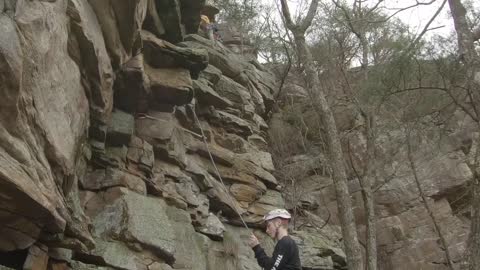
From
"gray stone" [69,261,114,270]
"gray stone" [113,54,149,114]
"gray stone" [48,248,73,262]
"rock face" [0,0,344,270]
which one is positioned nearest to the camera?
"rock face" [0,0,344,270]

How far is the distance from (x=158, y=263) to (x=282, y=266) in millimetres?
2566

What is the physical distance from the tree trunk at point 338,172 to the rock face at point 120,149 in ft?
6.84

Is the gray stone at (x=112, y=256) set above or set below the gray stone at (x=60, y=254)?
below

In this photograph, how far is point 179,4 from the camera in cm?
1116

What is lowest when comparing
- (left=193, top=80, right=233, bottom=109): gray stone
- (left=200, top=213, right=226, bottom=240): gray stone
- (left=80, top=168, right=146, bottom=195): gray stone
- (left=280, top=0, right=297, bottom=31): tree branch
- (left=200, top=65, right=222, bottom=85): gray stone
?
(left=200, top=213, right=226, bottom=240): gray stone

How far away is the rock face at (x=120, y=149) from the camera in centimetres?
512

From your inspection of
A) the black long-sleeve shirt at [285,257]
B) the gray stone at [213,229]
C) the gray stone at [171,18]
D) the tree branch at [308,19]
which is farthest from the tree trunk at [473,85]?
the gray stone at [171,18]

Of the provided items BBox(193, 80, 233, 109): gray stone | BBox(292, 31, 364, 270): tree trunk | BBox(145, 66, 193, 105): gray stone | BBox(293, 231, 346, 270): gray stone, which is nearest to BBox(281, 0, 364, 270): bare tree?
BBox(292, 31, 364, 270): tree trunk

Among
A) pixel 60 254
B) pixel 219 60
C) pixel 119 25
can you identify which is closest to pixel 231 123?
pixel 219 60

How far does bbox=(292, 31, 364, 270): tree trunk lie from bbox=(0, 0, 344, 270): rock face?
6.84ft

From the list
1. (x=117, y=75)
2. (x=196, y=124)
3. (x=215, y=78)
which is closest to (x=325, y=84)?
(x=215, y=78)

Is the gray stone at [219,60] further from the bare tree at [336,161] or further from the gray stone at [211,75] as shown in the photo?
the bare tree at [336,161]

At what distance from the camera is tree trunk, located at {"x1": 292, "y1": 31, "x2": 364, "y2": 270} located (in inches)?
373

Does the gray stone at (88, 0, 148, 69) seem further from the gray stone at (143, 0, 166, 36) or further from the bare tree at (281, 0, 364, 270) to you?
the bare tree at (281, 0, 364, 270)
